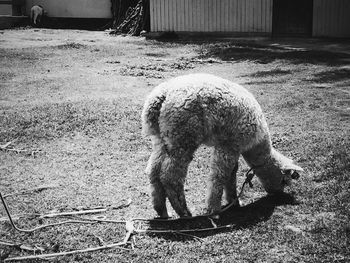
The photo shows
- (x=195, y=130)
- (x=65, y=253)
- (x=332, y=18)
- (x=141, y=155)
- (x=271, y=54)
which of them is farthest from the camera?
(x=332, y=18)

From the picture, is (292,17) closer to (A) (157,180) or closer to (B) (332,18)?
(B) (332,18)

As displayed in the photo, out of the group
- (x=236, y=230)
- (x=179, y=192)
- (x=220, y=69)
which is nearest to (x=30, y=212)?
(x=179, y=192)

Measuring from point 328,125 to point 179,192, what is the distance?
4.43 meters

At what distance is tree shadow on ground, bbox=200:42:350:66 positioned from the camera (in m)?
14.9

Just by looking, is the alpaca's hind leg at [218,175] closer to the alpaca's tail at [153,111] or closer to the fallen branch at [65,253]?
the alpaca's tail at [153,111]

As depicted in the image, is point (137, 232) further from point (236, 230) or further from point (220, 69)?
point (220, 69)

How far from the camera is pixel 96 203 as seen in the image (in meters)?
5.76

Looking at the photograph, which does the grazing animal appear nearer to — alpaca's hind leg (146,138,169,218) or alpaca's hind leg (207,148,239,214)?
alpaca's hind leg (146,138,169,218)

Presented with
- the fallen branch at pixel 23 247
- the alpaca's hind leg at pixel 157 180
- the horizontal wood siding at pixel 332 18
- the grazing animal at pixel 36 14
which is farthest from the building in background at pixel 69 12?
the fallen branch at pixel 23 247

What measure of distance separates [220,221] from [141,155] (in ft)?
8.26

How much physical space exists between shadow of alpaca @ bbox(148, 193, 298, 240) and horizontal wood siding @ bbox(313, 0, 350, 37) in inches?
647

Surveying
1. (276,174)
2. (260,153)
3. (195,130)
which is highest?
(195,130)

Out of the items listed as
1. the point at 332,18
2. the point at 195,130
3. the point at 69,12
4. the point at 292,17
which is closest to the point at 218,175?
the point at 195,130

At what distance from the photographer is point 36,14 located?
28.7 m
